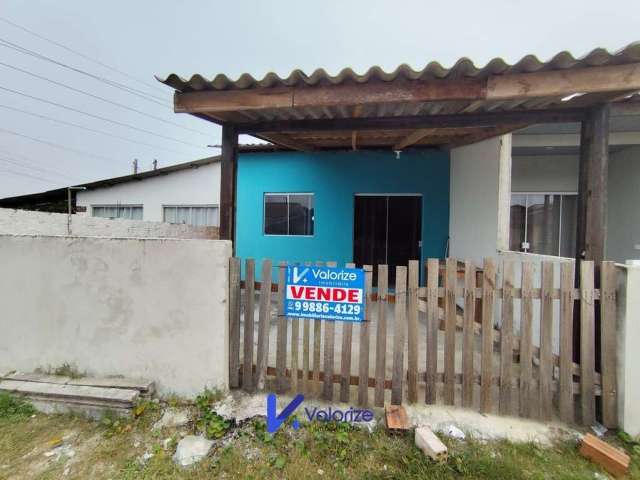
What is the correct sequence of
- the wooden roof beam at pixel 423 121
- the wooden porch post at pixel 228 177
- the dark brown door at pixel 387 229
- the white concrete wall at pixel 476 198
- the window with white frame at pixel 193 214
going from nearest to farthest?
the wooden roof beam at pixel 423 121
the wooden porch post at pixel 228 177
the white concrete wall at pixel 476 198
the dark brown door at pixel 387 229
the window with white frame at pixel 193 214

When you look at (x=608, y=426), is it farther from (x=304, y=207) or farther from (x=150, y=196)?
(x=150, y=196)

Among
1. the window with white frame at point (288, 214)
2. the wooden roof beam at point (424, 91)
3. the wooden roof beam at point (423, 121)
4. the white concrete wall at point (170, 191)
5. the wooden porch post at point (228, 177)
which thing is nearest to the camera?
the wooden roof beam at point (424, 91)

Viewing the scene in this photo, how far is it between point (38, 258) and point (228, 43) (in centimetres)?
1053

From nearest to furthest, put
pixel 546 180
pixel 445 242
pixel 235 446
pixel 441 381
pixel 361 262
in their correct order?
pixel 235 446 < pixel 441 381 < pixel 546 180 < pixel 445 242 < pixel 361 262

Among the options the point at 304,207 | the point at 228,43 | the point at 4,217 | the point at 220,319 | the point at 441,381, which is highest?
the point at 228,43

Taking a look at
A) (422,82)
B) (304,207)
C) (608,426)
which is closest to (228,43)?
(304,207)

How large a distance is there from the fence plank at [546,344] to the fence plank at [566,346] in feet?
0.28

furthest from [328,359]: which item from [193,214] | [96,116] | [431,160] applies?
[96,116]

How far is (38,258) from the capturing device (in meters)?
2.67

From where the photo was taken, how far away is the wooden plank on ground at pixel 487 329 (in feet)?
7.54

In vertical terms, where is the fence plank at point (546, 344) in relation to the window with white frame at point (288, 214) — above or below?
below

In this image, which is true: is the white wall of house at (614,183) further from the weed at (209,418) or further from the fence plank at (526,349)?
the weed at (209,418)

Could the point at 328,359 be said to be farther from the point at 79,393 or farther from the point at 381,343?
the point at 79,393

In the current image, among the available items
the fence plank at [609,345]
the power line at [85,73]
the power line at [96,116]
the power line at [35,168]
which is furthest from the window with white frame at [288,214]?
the power line at [35,168]
